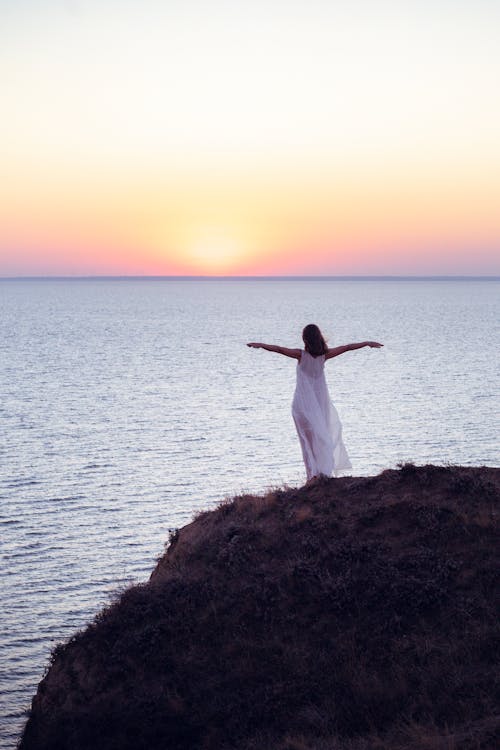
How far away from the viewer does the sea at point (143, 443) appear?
90.9 ft

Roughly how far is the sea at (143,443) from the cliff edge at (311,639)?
693cm

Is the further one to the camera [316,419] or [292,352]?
[316,419]

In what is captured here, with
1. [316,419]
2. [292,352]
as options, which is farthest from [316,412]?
[292,352]

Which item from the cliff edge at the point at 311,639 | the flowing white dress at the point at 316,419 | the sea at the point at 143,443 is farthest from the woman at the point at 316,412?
the sea at the point at 143,443

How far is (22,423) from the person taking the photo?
54094 millimetres

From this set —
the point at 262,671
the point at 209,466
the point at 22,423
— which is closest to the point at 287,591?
the point at 262,671

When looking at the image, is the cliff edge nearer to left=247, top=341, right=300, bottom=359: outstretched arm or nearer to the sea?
left=247, top=341, right=300, bottom=359: outstretched arm

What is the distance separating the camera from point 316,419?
17.0 m

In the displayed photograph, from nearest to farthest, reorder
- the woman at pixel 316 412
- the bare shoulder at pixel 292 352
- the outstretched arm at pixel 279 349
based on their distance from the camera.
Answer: the outstretched arm at pixel 279 349
the bare shoulder at pixel 292 352
the woman at pixel 316 412

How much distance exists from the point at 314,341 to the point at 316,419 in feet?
5.82

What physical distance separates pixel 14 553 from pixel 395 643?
20.9 metres

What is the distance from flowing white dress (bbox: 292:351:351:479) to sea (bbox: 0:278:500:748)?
6506mm

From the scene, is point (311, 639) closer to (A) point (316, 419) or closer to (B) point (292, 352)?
(A) point (316, 419)

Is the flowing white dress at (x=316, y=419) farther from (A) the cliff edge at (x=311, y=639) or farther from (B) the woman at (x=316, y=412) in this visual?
(A) the cliff edge at (x=311, y=639)
